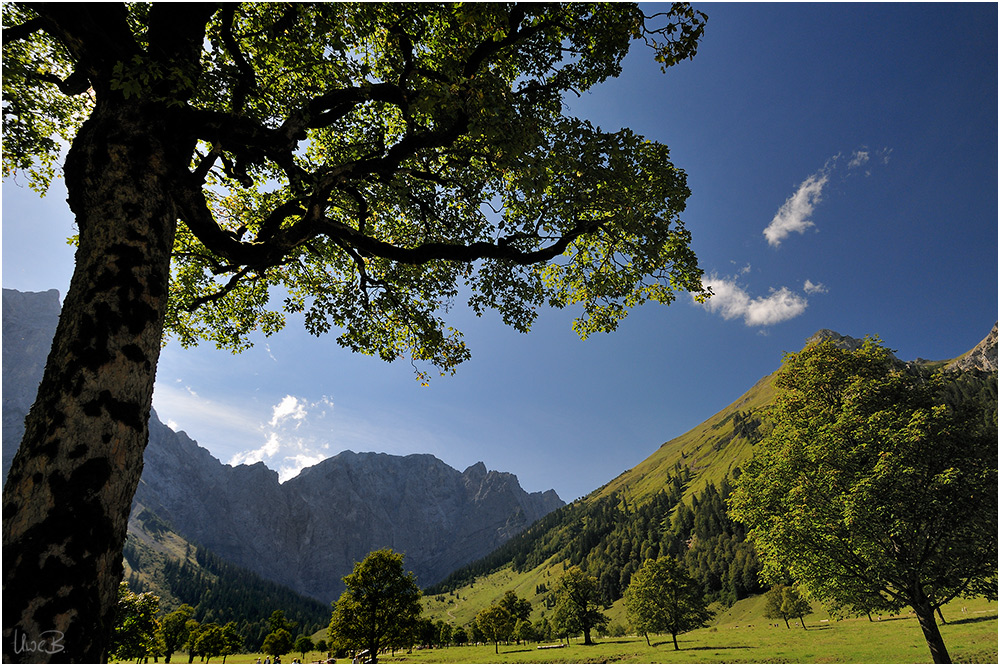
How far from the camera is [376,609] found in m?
38.2

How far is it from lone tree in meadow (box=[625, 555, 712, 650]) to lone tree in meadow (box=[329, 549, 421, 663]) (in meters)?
33.3

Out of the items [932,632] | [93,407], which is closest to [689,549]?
[932,632]

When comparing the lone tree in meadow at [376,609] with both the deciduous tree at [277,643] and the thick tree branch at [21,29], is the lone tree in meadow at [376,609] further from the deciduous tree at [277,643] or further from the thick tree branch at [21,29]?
the deciduous tree at [277,643]

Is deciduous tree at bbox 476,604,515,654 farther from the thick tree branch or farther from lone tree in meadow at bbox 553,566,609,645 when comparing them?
the thick tree branch

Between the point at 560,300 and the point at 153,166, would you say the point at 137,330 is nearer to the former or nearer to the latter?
the point at 153,166

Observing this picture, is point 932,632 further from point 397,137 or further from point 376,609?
point 376,609

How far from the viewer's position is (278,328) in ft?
44.0

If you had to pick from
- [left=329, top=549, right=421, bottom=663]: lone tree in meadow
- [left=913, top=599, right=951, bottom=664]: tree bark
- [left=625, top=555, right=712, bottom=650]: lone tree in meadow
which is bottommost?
[left=625, top=555, right=712, bottom=650]: lone tree in meadow

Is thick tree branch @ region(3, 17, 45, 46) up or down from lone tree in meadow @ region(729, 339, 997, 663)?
up

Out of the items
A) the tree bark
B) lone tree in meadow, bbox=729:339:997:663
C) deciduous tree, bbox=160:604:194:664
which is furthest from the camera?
deciduous tree, bbox=160:604:194:664

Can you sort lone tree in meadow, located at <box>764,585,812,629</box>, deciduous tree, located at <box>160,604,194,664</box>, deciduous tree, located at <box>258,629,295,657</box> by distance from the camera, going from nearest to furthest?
lone tree in meadow, located at <box>764,585,812,629</box> → deciduous tree, located at <box>160,604,194,664</box> → deciduous tree, located at <box>258,629,295,657</box>

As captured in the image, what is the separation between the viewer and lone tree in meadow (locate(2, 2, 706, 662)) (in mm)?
4234

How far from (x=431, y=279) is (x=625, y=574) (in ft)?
589

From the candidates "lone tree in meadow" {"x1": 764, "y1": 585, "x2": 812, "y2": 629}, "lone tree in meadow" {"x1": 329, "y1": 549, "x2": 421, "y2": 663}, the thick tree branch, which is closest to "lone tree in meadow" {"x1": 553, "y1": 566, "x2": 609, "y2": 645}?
"lone tree in meadow" {"x1": 764, "y1": 585, "x2": 812, "y2": 629}
